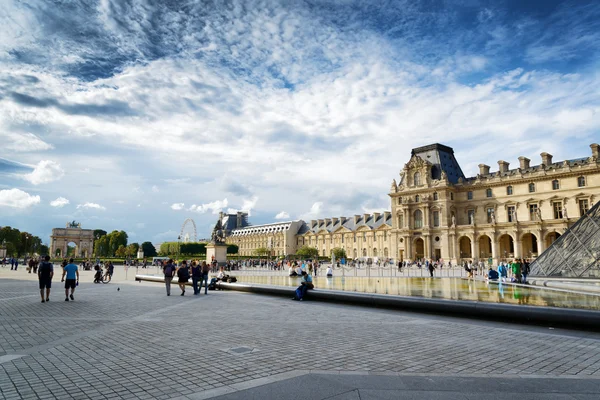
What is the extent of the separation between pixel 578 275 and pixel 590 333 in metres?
13.5

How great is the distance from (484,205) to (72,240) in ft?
314

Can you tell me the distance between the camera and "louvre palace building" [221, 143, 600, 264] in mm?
52094

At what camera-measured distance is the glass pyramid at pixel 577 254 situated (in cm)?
1918

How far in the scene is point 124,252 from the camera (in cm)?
9600

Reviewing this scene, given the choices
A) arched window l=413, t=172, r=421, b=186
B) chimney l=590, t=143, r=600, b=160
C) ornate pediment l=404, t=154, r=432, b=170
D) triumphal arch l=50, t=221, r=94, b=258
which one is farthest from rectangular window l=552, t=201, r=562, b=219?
triumphal arch l=50, t=221, r=94, b=258

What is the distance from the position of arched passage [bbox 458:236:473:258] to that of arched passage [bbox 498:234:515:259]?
16.2 feet

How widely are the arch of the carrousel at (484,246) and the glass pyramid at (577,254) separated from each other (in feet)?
129

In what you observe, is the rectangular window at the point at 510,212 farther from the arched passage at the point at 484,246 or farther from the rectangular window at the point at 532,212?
the arched passage at the point at 484,246

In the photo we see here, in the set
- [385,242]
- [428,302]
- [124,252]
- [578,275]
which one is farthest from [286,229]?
[428,302]

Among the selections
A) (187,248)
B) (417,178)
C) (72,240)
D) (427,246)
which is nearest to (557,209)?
(427,246)

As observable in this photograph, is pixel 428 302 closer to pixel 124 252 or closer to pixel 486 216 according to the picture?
pixel 486 216

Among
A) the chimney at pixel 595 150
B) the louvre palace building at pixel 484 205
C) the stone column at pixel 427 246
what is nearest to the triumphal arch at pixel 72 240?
the louvre palace building at pixel 484 205

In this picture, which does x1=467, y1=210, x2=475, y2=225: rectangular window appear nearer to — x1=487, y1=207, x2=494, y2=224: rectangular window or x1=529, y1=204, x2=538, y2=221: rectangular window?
x1=487, y1=207, x2=494, y2=224: rectangular window

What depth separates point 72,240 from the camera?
100 meters
